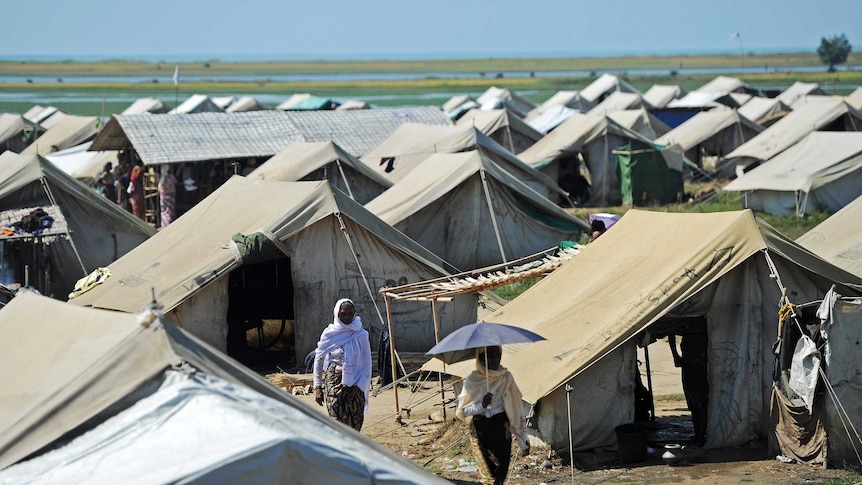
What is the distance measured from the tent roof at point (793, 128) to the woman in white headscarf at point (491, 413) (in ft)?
69.8

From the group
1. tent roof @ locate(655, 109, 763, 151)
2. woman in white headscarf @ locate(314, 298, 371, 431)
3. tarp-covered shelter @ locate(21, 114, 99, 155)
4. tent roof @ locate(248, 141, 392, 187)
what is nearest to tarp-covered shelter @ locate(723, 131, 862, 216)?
tent roof @ locate(248, 141, 392, 187)

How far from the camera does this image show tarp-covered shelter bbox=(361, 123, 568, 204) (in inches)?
938

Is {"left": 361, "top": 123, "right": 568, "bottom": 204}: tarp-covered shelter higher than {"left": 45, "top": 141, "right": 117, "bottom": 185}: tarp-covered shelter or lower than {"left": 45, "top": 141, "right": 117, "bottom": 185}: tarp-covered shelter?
lower

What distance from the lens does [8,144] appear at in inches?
1419

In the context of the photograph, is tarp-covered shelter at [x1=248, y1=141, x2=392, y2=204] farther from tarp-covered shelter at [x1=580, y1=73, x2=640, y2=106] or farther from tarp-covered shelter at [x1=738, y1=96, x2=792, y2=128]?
tarp-covered shelter at [x1=580, y1=73, x2=640, y2=106]

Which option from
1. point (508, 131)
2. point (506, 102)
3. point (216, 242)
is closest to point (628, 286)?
point (216, 242)

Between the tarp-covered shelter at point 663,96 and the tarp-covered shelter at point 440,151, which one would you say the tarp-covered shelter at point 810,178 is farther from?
the tarp-covered shelter at point 663,96

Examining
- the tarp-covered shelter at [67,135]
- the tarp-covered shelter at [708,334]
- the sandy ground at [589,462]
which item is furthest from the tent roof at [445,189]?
the tarp-covered shelter at [67,135]

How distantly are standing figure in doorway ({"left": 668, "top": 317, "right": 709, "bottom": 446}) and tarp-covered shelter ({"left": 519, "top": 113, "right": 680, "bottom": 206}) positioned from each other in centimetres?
1732

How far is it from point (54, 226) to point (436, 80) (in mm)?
111652

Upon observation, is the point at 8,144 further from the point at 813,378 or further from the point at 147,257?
the point at 813,378

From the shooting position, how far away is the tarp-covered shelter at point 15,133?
36000mm

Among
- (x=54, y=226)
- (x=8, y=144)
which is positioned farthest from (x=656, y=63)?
(x=54, y=226)

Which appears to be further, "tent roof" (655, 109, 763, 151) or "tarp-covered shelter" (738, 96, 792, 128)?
"tarp-covered shelter" (738, 96, 792, 128)
